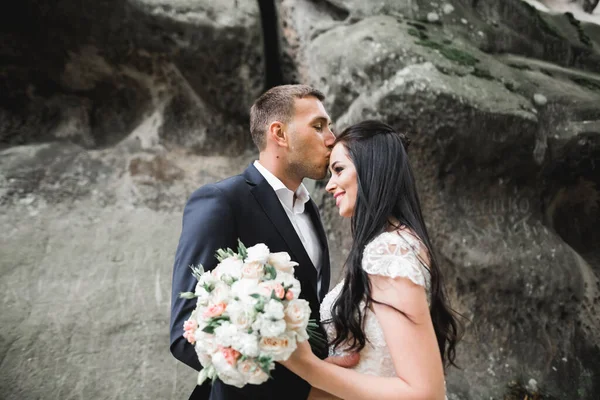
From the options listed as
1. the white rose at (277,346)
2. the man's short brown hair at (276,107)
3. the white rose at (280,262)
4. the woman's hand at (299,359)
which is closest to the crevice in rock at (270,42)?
the man's short brown hair at (276,107)

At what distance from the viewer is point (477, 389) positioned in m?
4.06

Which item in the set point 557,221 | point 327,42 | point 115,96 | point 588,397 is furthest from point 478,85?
point 115,96

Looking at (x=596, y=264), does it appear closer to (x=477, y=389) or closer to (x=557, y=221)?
(x=557, y=221)

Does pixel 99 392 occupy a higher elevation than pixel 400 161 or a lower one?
lower

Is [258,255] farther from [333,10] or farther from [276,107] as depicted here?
[333,10]

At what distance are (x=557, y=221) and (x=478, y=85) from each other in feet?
6.77

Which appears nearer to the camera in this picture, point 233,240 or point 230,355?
point 230,355

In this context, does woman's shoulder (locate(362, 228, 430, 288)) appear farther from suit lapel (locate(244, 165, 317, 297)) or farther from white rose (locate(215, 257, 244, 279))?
white rose (locate(215, 257, 244, 279))

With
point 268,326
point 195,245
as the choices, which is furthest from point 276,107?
point 268,326

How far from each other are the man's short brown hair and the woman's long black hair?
0.50 metres

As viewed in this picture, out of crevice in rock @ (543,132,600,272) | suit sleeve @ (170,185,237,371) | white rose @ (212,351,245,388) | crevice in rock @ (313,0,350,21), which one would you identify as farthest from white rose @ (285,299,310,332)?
crevice in rock @ (313,0,350,21)

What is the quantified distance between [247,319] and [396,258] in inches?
27.4

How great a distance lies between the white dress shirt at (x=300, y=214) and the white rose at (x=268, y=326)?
104cm

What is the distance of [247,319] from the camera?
1.25 metres
